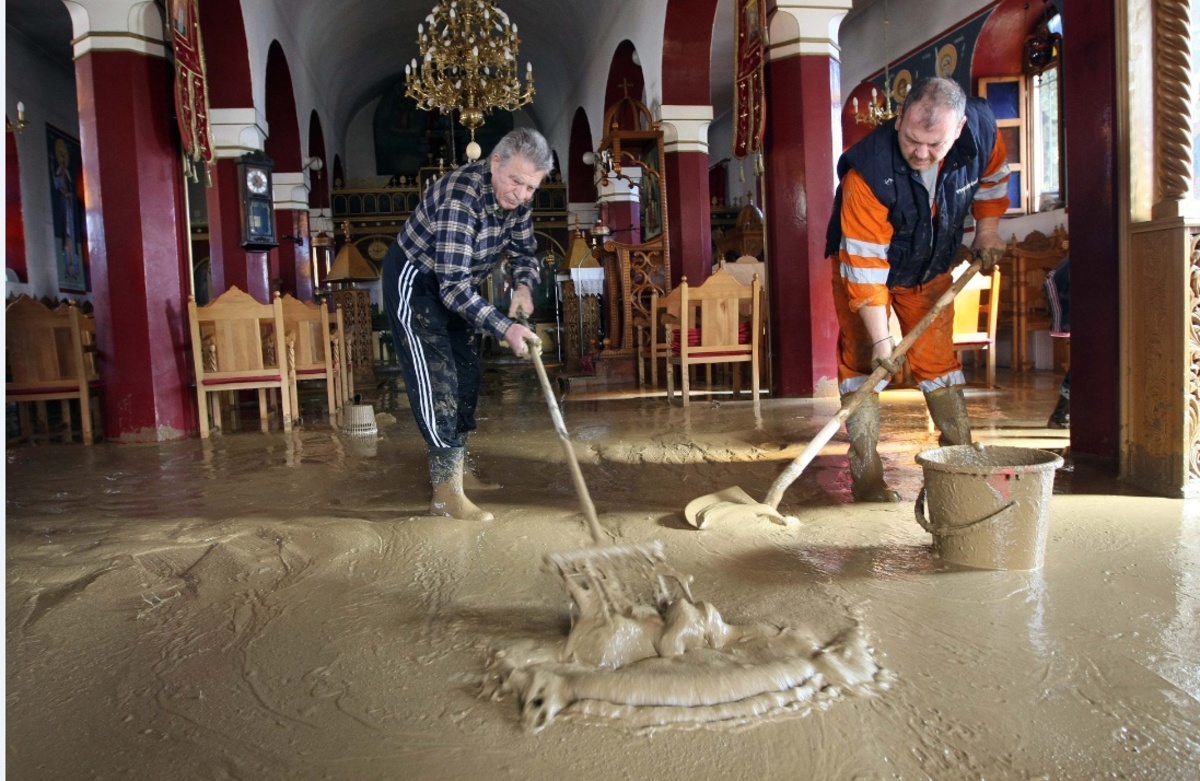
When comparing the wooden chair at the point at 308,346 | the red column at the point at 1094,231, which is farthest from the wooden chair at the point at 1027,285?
the wooden chair at the point at 308,346

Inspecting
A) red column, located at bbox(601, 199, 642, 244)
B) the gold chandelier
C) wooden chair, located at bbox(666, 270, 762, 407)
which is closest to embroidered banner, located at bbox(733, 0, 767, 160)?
wooden chair, located at bbox(666, 270, 762, 407)

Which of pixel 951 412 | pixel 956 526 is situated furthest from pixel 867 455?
pixel 956 526

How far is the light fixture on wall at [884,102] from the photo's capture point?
40.0ft

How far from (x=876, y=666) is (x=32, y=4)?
15106 millimetres

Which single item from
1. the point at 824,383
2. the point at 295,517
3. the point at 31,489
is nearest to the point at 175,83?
the point at 31,489

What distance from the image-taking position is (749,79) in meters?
8.20

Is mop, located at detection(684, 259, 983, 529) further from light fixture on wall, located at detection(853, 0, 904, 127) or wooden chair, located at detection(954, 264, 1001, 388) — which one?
light fixture on wall, located at detection(853, 0, 904, 127)

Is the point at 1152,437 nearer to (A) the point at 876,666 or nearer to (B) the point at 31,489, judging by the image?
(A) the point at 876,666

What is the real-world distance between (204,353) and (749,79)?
5.46 meters

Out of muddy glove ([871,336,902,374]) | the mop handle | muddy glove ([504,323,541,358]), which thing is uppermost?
muddy glove ([504,323,541,358])

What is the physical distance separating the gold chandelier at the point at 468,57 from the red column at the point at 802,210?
3.44m

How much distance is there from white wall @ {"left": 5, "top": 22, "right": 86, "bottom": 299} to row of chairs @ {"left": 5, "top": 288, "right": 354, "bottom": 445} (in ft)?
22.7

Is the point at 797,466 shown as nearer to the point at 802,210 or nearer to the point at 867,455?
the point at 867,455

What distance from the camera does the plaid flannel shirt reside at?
3.51 meters
